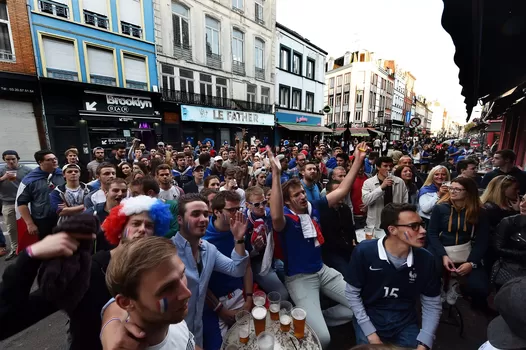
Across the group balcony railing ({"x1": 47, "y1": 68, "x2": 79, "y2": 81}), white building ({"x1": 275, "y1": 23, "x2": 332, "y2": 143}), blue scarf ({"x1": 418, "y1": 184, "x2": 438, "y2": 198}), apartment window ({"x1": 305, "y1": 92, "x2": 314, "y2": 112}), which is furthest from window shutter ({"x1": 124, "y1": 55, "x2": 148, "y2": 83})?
apartment window ({"x1": 305, "y1": 92, "x2": 314, "y2": 112})

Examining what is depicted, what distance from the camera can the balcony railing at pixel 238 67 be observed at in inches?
774

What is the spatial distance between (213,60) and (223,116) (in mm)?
4324

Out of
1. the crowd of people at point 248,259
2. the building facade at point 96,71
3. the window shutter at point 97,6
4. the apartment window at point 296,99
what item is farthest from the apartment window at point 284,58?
the crowd of people at point 248,259

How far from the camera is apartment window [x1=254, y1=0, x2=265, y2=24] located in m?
20.7

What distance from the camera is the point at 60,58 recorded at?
11.8 meters

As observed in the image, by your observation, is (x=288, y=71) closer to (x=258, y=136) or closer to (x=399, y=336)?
(x=258, y=136)

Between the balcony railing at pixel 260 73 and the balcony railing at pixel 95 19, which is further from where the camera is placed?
the balcony railing at pixel 260 73

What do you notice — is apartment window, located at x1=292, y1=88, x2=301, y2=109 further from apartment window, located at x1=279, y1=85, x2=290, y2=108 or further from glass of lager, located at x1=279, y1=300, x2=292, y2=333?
glass of lager, located at x1=279, y1=300, x2=292, y2=333

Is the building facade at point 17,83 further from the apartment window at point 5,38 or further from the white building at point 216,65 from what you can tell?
the white building at point 216,65

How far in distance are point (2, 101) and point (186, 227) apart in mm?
13833

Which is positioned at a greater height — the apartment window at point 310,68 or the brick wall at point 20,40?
the apartment window at point 310,68

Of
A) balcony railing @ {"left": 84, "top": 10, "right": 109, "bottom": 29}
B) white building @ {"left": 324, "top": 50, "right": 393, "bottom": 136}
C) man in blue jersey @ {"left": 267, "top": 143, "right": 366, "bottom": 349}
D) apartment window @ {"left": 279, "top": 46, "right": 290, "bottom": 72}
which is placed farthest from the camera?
white building @ {"left": 324, "top": 50, "right": 393, "bottom": 136}

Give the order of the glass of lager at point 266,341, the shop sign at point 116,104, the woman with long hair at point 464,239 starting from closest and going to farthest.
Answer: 1. the glass of lager at point 266,341
2. the woman with long hair at point 464,239
3. the shop sign at point 116,104

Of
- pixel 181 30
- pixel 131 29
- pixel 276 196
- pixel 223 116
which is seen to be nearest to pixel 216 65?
pixel 181 30
